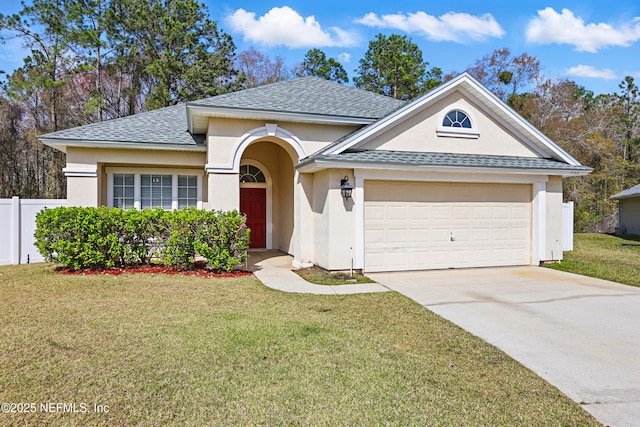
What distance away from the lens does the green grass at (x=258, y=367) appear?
3439 mm

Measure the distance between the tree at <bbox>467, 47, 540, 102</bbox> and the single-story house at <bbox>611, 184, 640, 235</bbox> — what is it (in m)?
11.5

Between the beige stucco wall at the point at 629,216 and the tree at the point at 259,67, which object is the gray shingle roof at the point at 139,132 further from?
the beige stucco wall at the point at 629,216

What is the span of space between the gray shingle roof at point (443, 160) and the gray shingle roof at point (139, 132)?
182 inches

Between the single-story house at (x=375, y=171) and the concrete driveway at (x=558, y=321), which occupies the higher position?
the single-story house at (x=375, y=171)

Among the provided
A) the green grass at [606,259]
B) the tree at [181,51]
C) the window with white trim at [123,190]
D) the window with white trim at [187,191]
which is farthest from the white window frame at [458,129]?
the tree at [181,51]

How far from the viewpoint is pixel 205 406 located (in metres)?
3.52

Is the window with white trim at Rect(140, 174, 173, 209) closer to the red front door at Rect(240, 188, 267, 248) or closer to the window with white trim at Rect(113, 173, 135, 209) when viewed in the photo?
the window with white trim at Rect(113, 173, 135, 209)

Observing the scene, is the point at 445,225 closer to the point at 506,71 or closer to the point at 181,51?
the point at 181,51

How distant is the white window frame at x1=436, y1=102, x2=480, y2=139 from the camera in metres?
11.2

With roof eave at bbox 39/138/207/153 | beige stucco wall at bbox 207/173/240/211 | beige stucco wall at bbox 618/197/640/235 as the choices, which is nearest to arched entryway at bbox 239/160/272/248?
roof eave at bbox 39/138/207/153

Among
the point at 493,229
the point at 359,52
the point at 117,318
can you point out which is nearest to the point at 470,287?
the point at 493,229

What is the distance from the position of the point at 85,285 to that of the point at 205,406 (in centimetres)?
603

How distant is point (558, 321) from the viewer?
6.20 meters

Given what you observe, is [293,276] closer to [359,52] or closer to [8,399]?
[8,399]
